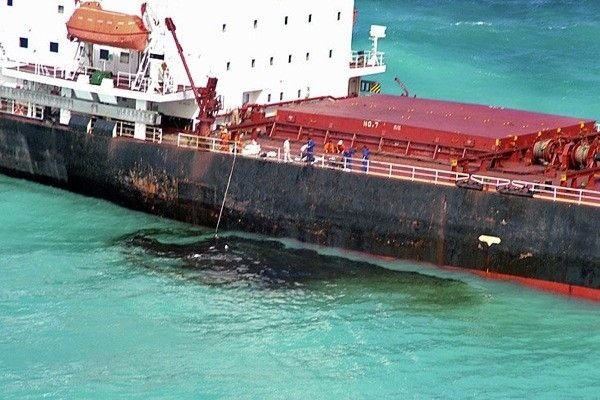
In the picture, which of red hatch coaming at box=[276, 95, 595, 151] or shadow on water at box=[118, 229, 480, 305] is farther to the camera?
red hatch coaming at box=[276, 95, 595, 151]

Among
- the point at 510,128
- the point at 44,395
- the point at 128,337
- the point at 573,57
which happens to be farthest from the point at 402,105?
the point at 573,57

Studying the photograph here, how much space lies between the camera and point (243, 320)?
33.1 metres

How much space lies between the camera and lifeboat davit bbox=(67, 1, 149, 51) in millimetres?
40594

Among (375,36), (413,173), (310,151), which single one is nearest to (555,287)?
(413,173)

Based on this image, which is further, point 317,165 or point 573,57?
point 573,57

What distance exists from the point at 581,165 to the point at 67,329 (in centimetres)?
1378

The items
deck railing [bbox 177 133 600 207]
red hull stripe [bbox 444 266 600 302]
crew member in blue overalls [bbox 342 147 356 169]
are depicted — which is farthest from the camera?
crew member in blue overalls [bbox 342 147 356 169]

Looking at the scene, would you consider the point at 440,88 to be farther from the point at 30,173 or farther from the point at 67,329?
the point at 67,329

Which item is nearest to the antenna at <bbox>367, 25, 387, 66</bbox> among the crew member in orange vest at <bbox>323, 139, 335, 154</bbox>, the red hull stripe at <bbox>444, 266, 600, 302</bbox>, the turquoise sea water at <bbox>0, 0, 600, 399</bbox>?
the crew member in orange vest at <bbox>323, 139, 335, 154</bbox>

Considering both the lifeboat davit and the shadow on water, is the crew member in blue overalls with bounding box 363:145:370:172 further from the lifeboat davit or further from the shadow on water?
the lifeboat davit

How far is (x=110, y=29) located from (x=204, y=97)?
313 centimetres

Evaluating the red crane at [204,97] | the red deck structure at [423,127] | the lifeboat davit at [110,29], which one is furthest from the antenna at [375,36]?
the lifeboat davit at [110,29]

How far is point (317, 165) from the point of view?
1518 inches

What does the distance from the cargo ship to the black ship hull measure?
4 centimetres
